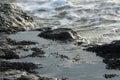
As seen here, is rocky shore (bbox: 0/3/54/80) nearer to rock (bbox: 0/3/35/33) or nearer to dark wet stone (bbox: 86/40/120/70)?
rock (bbox: 0/3/35/33)

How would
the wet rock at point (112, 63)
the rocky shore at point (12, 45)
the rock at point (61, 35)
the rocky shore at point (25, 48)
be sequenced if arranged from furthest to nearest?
1. the rock at point (61, 35)
2. the wet rock at point (112, 63)
3. the rocky shore at point (25, 48)
4. the rocky shore at point (12, 45)

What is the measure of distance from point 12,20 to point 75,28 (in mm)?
2277

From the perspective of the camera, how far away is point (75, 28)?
13.8m

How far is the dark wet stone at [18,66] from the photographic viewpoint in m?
8.20

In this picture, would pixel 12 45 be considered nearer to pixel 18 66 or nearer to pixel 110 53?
pixel 18 66

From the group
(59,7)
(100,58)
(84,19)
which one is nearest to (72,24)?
(84,19)

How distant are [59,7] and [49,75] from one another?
10580mm

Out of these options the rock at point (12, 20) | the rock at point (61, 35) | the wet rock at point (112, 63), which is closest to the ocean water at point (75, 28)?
the wet rock at point (112, 63)

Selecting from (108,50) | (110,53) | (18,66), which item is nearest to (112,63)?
(110,53)

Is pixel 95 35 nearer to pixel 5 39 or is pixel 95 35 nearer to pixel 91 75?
pixel 5 39

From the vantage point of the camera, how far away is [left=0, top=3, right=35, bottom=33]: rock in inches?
487

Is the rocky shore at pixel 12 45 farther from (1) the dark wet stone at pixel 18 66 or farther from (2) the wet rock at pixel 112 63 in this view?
(2) the wet rock at pixel 112 63

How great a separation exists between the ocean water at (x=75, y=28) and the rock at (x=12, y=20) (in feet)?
1.70

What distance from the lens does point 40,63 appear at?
28.9 ft
